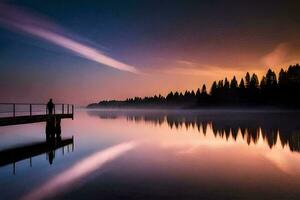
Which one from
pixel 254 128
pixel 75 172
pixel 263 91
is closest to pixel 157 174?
pixel 75 172

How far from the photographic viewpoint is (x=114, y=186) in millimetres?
13078

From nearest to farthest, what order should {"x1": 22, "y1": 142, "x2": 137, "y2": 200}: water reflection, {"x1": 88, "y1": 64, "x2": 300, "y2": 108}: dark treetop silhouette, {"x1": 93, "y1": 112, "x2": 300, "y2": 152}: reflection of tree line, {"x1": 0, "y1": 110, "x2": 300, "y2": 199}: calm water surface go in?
{"x1": 0, "y1": 110, "x2": 300, "y2": 199}: calm water surface, {"x1": 22, "y1": 142, "x2": 137, "y2": 200}: water reflection, {"x1": 93, "y1": 112, "x2": 300, "y2": 152}: reflection of tree line, {"x1": 88, "y1": 64, "x2": 300, "y2": 108}: dark treetop silhouette

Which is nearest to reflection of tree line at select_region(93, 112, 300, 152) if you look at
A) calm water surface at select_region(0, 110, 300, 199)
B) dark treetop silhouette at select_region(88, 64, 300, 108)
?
calm water surface at select_region(0, 110, 300, 199)

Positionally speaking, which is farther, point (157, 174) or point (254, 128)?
point (254, 128)

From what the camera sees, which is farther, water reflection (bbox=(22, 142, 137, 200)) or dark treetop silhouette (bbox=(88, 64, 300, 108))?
dark treetop silhouette (bbox=(88, 64, 300, 108))

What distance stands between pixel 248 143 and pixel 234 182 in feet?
51.5

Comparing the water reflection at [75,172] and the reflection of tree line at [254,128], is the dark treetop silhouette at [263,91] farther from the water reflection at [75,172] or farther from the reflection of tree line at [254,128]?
the water reflection at [75,172]

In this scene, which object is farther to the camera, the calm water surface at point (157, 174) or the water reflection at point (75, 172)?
the water reflection at point (75, 172)

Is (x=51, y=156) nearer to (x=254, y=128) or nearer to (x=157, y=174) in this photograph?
(x=157, y=174)

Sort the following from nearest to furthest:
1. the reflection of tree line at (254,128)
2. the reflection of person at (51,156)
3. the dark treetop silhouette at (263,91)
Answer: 1. the reflection of person at (51,156)
2. the reflection of tree line at (254,128)
3. the dark treetop silhouette at (263,91)

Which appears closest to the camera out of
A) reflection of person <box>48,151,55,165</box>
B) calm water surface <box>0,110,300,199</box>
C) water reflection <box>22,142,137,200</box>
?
calm water surface <box>0,110,300,199</box>

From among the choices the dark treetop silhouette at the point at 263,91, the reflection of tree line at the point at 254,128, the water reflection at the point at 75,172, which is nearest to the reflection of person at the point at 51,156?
the water reflection at the point at 75,172

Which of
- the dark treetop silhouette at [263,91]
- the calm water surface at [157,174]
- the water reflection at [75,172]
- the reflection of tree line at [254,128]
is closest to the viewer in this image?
the calm water surface at [157,174]

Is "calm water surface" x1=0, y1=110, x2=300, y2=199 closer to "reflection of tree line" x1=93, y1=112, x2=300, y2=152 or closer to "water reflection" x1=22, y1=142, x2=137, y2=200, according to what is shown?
"water reflection" x1=22, y1=142, x2=137, y2=200
